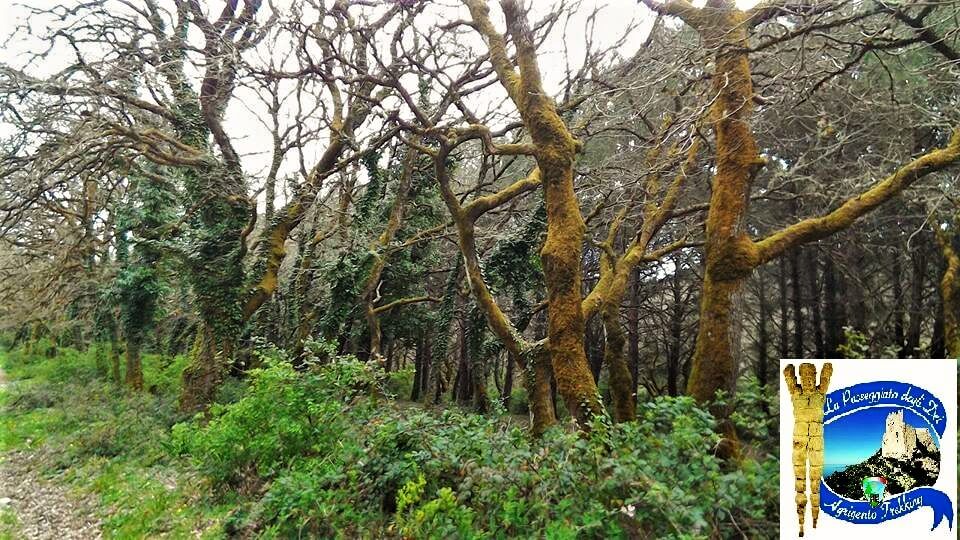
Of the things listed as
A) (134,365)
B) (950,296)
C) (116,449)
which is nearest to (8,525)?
(116,449)

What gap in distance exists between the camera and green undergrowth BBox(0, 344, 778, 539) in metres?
3.07

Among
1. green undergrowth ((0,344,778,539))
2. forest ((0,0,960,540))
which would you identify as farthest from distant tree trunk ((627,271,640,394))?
green undergrowth ((0,344,778,539))

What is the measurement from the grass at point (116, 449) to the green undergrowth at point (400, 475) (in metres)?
0.04

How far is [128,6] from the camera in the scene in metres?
9.83

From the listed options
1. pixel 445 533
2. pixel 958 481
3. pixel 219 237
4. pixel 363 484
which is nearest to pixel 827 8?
pixel 958 481

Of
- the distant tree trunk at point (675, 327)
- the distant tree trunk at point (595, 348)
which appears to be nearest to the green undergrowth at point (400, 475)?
the distant tree trunk at point (595, 348)

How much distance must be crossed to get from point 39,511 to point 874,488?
29.6ft

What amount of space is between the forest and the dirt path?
0.06 m

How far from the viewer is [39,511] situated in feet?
22.5

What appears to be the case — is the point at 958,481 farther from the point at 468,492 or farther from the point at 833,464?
the point at 468,492

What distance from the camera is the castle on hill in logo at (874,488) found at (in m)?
2.33

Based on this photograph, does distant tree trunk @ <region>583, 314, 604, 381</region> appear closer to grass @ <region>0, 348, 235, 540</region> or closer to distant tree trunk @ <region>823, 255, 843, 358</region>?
distant tree trunk @ <region>823, 255, 843, 358</region>

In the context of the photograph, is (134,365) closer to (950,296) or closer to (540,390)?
(540,390)

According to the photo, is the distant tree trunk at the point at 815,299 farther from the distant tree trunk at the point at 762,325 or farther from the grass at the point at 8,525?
the grass at the point at 8,525
